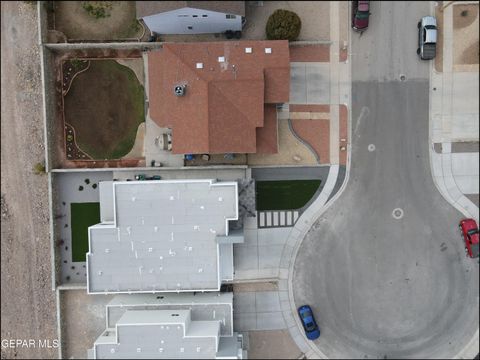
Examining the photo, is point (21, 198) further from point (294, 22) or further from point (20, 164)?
point (294, 22)

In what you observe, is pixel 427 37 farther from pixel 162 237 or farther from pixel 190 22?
pixel 162 237

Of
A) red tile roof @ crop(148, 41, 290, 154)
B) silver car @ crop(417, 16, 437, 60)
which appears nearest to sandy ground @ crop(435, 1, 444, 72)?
silver car @ crop(417, 16, 437, 60)

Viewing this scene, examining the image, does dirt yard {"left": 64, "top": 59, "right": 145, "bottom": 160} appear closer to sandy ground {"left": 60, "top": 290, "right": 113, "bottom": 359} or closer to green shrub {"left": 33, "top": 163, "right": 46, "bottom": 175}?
green shrub {"left": 33, "top": 163, "right": 46, "bottom": 175}

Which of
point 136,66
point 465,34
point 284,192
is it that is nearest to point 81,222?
point 136,66

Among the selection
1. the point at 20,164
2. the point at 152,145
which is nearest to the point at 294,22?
the point at 152,145

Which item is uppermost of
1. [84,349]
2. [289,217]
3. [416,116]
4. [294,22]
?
[294,22]

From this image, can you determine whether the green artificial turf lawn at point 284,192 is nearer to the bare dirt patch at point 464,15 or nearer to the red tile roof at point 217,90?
the red tile roof at point 217,90

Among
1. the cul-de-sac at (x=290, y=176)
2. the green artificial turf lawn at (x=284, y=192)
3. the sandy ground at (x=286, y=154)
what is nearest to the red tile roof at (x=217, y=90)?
the cul-de-sac at (x=290, y=176)
